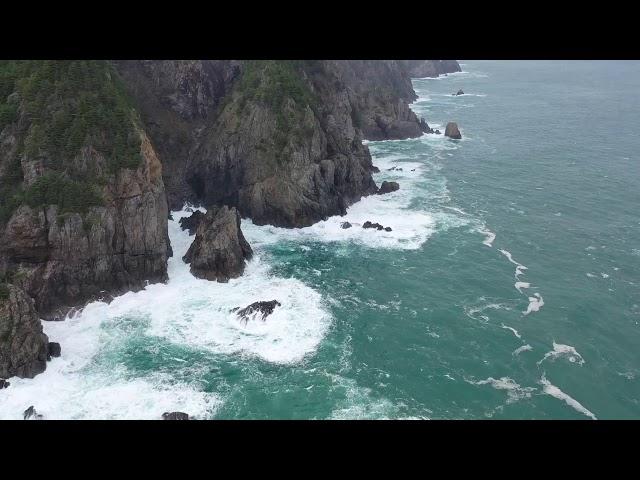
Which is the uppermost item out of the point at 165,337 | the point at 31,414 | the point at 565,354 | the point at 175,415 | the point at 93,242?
the point at 93,242

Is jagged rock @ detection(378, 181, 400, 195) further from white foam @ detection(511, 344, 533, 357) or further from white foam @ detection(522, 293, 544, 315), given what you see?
white foam @ detection(511, 344, 533, 357)

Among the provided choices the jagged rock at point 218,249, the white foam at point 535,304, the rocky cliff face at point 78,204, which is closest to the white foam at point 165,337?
the jagged rock at point 218,249

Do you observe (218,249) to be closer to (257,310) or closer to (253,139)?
(257,310)

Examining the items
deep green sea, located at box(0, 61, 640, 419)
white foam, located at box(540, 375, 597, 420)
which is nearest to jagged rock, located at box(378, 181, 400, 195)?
deep green sea, located at box(0, 61, 640, 419)

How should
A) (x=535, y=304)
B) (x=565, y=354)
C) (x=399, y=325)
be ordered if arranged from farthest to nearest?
1. (x=535, y=304)
2. (x=399, y=325)
3. (x=565, y=354)

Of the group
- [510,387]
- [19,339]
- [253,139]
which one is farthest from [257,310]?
[253,139]

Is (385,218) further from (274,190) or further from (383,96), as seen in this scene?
(383,96)

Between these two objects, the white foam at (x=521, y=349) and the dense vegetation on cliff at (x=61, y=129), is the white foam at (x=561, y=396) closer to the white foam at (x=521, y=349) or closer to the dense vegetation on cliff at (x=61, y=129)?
the white foam at (x=521, y=349)
